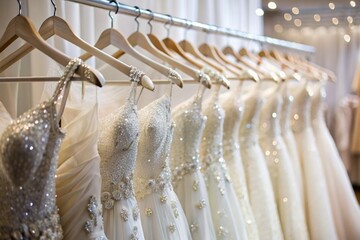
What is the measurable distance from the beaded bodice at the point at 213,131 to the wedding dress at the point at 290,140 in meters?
0.66

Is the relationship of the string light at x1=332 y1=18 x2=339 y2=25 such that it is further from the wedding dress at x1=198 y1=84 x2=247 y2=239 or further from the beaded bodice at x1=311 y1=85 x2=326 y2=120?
the wedding dress at x1=198 y1=84 x2=247 y2=239

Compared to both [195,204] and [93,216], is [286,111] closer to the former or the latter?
[195,204]

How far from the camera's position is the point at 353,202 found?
2.50m

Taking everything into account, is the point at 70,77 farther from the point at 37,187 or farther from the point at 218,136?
the point at 218,136

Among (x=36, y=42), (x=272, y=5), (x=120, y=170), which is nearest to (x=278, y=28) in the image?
(x=272, y=5)

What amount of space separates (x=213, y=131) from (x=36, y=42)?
730mm

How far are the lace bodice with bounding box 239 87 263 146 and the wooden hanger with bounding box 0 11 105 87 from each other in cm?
100

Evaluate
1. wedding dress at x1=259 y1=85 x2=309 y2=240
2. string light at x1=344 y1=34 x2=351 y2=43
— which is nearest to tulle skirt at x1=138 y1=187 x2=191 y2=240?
wedding dress at x1=259 y1=85 x2=309 y2=240

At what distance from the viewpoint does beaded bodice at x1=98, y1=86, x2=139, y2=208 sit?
1099mm

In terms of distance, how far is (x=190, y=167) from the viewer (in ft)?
4.76

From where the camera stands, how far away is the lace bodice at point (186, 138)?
1445mm

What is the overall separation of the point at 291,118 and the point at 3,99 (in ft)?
4.93

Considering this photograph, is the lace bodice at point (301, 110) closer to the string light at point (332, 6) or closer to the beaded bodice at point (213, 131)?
the beaded bodice at point (213, 131)

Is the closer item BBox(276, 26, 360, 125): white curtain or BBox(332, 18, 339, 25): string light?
BBox(332, 18, 339, 25): string light
